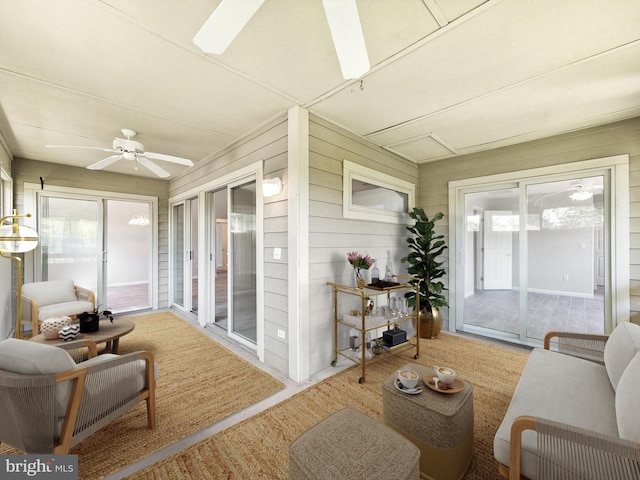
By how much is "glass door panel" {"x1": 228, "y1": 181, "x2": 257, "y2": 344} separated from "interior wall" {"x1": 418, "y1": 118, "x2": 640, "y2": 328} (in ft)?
8.96

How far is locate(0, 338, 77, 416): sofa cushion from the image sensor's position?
134 cm

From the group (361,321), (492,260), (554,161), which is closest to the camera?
(361,321)

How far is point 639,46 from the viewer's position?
177 cm

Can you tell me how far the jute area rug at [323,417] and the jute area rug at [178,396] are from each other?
0.76ft

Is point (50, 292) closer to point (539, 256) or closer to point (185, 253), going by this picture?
point (185, 253)

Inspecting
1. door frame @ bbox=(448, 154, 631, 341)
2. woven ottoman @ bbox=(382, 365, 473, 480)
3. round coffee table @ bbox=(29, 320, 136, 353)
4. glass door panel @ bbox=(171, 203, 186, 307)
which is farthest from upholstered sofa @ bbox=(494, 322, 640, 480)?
glass door panel @ bbox=(171, 203, 186, 307)

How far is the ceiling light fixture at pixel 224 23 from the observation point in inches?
40.1

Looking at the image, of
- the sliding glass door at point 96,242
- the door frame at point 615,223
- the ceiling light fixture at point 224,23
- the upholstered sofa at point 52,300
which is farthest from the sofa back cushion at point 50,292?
the door frame at point 615,223

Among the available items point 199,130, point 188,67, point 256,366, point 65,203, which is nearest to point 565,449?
point 256,366

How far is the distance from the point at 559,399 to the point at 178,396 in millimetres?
2734

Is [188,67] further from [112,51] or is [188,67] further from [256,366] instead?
[256,366]

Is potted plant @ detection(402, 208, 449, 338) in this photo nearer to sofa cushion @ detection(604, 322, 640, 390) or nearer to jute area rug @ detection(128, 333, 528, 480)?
jute area rug @ detection(128, 333, 528, 480)

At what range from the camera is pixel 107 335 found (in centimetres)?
272

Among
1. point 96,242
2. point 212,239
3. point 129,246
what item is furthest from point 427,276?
point 129,246
